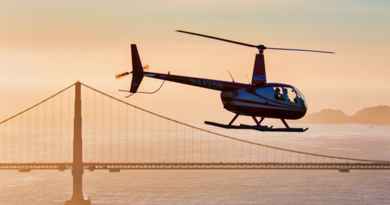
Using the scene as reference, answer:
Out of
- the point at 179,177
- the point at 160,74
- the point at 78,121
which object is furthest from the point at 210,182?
the point at 160,74

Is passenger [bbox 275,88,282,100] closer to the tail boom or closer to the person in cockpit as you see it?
the person in cockpit

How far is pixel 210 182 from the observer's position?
172 meters

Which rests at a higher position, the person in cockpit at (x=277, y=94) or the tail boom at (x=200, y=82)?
the tail boom at (x=200, y=82)

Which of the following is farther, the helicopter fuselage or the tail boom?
the tail boom

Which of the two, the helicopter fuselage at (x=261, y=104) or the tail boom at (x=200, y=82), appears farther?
the tail boom at (x=200, y=82)

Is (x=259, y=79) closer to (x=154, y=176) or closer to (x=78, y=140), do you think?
(x=78, y=140)

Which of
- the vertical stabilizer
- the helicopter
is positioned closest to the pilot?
the helicopter

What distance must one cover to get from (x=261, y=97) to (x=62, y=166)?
90.7 meters

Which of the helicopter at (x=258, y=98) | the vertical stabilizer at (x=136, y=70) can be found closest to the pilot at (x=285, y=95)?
the helicopter at (x=258, y=98)

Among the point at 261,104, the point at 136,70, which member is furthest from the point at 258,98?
the point at 136,70

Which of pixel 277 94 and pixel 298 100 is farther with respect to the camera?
pixel 298 100

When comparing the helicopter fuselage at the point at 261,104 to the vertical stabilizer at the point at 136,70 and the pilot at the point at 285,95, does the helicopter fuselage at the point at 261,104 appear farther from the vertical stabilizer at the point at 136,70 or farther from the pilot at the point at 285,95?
the vertical stabilizer at the point at 136,70

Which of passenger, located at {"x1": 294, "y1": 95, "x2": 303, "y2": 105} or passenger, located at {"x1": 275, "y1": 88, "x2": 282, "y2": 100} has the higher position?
passenger, located at {"x1": 275, "y1": 88, "x2": 282, "y2": 100}

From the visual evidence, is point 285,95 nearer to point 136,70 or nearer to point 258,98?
point 258,98
